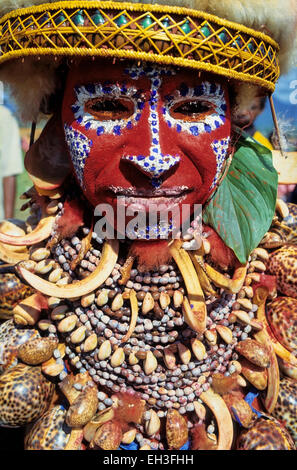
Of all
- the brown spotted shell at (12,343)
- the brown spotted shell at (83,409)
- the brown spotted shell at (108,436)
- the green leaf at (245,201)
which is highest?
the green leaf at (245,201)

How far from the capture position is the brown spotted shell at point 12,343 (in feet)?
5.11

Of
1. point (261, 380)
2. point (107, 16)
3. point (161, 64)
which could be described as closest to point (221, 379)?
point (261, 380)

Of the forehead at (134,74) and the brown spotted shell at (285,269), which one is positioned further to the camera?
the brown spotted shell at (285,269)

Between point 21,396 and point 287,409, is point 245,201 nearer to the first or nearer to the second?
point 287,409

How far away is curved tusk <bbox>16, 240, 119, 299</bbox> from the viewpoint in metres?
1.33

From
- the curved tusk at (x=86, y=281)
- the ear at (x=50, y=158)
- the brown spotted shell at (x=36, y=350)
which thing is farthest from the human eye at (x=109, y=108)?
the brown spotted shell at (x=36, y=350)

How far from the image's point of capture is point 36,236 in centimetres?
149

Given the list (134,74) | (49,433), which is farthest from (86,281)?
(134,74)

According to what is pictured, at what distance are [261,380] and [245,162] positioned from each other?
798 millimetres

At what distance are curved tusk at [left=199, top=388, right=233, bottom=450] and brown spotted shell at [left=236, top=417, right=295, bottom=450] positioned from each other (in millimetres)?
42

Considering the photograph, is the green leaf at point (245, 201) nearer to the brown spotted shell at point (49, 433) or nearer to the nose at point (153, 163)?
the nose at point (153, 163)

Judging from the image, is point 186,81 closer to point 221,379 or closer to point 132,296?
point 132,296

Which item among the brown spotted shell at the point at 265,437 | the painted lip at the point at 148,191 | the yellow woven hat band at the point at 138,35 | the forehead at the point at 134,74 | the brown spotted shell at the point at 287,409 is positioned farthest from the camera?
the brown spotted shell at the point at 287,409

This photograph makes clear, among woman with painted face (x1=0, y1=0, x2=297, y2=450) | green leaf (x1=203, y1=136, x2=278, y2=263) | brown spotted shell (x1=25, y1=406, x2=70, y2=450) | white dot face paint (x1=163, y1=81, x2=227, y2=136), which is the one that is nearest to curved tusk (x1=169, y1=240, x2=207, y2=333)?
woman with painted face (x1=0, y1=0, x2=297, y2=450)
